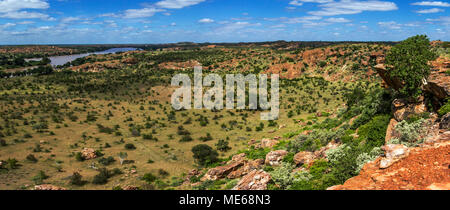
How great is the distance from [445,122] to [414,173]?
4.86 m

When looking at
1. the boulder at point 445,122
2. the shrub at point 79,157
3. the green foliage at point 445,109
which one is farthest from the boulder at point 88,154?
the green foliage at point 445,109

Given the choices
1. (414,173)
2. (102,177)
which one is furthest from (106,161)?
(414,173)

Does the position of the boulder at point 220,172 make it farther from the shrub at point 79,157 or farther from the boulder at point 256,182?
the shrub at point 79,157

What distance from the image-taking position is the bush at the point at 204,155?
22.7 meters

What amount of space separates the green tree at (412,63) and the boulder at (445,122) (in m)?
3.11

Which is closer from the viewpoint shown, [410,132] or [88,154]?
[410,132]

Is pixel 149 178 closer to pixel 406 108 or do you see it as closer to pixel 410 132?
pixel 410 132

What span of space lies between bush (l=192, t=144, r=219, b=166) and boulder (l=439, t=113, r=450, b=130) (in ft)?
53.9

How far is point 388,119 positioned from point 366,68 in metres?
52.4

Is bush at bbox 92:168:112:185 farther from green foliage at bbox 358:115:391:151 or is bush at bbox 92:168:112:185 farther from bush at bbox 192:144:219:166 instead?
green foliage at bbox 358:115:391:151

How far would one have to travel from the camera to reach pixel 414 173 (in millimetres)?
7410

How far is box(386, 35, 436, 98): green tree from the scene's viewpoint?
1313cm

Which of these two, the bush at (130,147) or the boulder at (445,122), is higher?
the boulder at (445,122)
